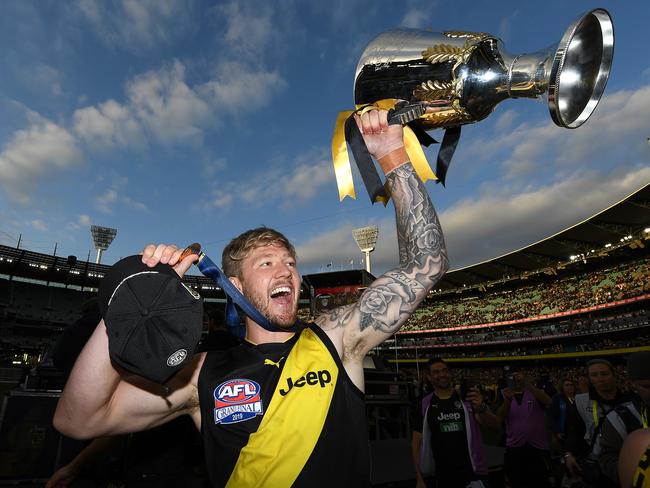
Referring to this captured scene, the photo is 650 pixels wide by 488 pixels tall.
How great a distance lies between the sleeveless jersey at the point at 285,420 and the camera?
1675mm

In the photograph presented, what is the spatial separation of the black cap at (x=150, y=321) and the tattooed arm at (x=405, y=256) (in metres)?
0.87

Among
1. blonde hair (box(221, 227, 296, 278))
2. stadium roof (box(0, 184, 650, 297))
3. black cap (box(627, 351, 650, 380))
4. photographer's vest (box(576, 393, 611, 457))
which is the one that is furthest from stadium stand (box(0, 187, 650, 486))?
blonde hair (box(221, 227, 296, 278))

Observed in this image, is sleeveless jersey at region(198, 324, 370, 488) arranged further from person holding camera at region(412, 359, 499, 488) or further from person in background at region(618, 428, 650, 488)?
person holding camera at region(412, 359, 499, 488)

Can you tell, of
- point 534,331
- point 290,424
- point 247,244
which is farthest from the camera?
point 534,331

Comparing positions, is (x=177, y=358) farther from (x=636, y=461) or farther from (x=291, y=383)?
(x=636, y=461)

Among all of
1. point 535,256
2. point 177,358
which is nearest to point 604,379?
point 177,358

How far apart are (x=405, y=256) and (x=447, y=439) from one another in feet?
12.3

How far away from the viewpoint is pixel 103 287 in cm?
133

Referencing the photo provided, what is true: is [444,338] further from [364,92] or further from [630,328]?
[364,92]

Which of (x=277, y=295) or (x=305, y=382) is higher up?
(x=277, y=295)

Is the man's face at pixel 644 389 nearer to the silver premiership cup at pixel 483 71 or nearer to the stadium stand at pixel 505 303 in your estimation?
the silver premiership cup at pixel 483 71

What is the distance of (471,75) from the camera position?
5.35 ft

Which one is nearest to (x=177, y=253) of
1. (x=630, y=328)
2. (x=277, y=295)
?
(x=277, y=295)

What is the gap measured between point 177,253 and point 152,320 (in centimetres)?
34
